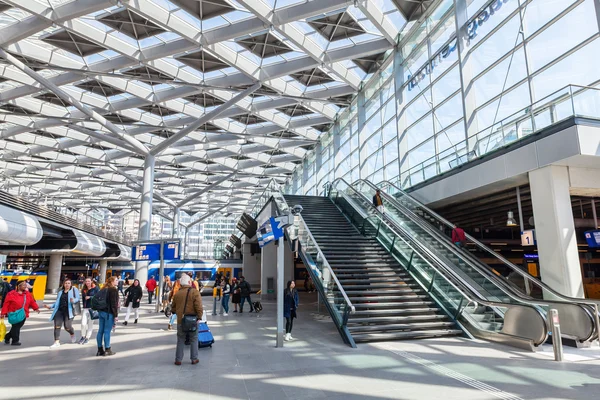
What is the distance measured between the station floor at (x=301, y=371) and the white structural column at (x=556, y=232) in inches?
81.8

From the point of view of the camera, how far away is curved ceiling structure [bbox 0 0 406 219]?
16027mm

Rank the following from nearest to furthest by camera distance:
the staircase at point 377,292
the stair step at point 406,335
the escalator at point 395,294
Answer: the escalator at point 395,294, the stair step at point 406,335, the staircase at point 377,292

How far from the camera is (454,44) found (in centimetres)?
1680

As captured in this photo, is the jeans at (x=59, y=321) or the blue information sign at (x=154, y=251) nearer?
the jeans at (x=59, y=321)

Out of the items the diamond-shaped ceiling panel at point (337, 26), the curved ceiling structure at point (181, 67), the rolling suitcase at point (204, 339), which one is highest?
the diamond-shaped ceiling panel at point (337, 26)

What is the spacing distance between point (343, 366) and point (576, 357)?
157 inches

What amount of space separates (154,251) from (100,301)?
795 cm

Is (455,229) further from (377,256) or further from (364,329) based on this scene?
(364,329)

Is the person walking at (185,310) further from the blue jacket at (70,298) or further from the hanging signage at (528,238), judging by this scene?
the hanging signage at (528,238)

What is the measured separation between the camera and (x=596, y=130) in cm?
870

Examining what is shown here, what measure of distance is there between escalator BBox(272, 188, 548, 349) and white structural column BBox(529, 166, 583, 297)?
6.21 ft

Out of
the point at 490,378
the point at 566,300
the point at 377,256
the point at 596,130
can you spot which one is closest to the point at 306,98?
the point at 377,256

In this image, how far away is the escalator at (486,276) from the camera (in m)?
7.45

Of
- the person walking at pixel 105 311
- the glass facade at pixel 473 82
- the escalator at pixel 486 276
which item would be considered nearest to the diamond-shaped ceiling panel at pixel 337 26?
the glass facade at pixel 473 82
